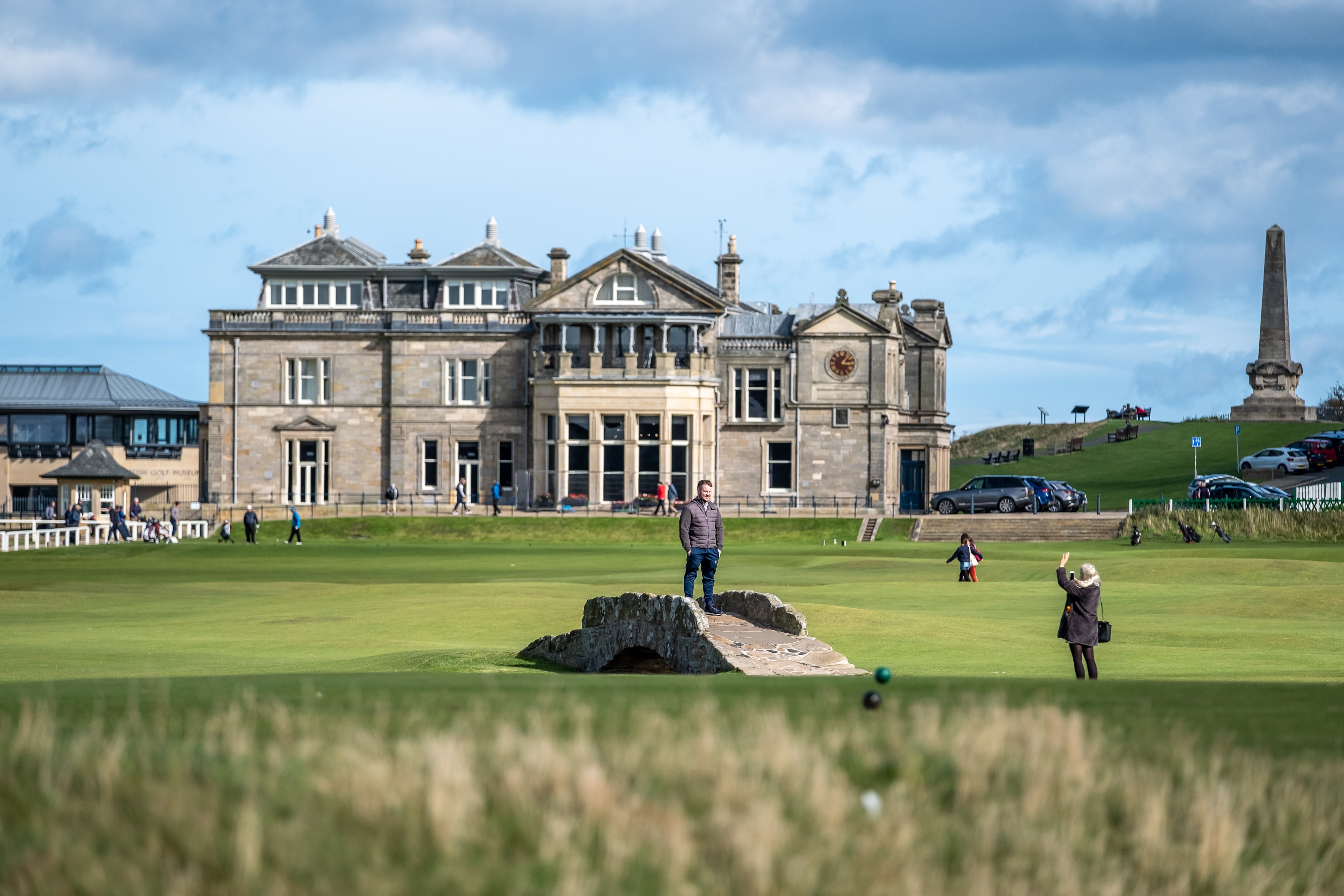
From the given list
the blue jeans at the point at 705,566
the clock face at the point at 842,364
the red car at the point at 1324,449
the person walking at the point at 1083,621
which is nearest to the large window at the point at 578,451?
the clock face at the point at 842,364

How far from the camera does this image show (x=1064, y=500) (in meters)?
67.8

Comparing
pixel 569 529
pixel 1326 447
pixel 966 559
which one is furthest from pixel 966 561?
pixel 1326 447

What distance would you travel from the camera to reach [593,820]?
284 inches

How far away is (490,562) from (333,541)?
13.0 meters

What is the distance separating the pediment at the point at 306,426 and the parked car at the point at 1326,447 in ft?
159

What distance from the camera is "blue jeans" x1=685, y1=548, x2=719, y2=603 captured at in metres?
23.3

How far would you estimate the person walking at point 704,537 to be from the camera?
23.2m

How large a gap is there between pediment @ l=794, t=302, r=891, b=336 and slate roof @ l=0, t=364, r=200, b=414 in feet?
129

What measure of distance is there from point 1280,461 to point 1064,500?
18.9m

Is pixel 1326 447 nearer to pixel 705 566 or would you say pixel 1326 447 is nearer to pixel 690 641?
pixel 705 566

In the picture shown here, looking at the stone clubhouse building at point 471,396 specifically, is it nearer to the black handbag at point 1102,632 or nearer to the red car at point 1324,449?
the red car at point 1324,449

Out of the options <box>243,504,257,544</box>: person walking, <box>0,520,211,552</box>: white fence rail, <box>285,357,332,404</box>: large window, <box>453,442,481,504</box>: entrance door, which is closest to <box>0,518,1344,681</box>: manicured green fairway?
<box>243,504,257,544</box>: person walking

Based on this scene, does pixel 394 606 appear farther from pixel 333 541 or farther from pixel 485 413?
pixel 485 413

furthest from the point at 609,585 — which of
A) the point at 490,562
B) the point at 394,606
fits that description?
the point at 490,562
